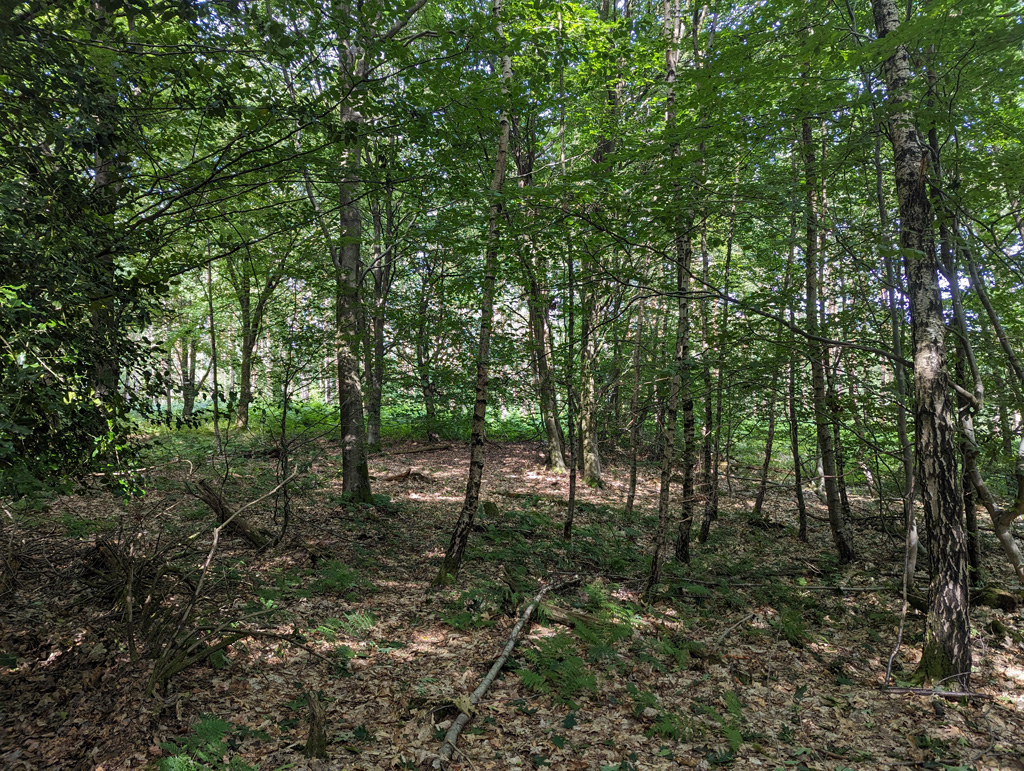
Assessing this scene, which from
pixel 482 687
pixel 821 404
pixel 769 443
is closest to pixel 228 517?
pixel 482 687

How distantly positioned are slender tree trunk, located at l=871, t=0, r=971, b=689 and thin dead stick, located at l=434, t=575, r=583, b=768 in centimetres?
414

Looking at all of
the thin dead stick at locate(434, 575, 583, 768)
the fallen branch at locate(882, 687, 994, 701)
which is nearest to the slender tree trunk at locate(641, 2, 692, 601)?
the thin dead stick at locate(434, 575, 583, 768)

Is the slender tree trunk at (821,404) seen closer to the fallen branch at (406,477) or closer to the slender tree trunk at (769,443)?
the slender tree trunk at (769,443)

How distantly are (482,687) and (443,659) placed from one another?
77 centimetres

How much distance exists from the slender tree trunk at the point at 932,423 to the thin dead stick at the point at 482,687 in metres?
4.14

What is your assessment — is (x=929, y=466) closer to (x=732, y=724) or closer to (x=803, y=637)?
(x=803, y=637)

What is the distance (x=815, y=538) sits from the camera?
435 inches

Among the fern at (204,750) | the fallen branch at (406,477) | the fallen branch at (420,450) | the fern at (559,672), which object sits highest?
the fallen branch at (420,450)

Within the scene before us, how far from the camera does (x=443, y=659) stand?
18.2 ft

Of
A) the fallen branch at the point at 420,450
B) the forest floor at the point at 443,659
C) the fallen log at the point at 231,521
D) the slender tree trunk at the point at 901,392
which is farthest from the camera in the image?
the fallen branch at the point at 420,450

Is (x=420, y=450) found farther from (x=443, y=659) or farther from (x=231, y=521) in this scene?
(x=443, y=659)

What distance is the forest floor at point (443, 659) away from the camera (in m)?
4.11

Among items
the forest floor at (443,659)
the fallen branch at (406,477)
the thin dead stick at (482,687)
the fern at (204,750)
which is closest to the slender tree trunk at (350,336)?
the forest floor at (443,659)

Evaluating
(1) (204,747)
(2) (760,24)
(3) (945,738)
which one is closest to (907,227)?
(2) (760,24)
